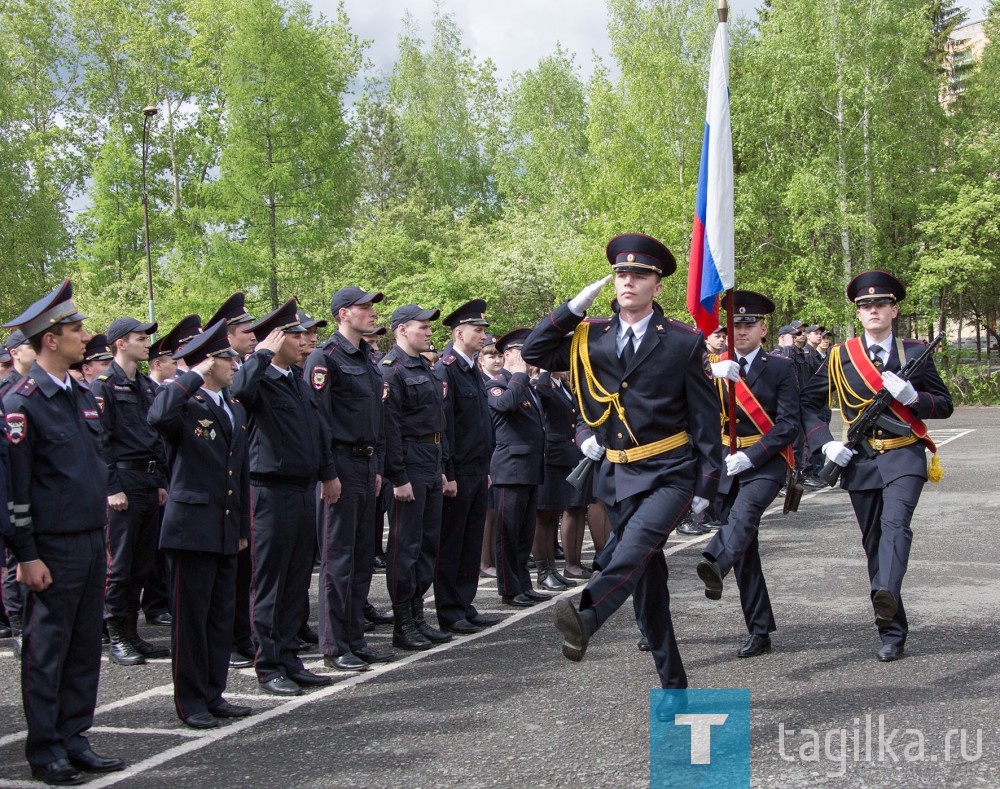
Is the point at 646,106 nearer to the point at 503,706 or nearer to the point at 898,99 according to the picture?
the point at 898,99

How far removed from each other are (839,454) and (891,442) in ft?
1.12

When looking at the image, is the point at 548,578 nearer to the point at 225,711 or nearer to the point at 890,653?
the point at 890,653

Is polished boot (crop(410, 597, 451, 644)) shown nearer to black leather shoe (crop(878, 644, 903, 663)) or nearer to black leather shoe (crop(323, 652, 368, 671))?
black leather shoe (crop(323, 652, 368, 671))

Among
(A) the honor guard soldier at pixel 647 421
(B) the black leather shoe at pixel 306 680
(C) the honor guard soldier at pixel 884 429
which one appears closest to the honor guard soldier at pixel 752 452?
(C) the honor guard soldier at pixel 884 429

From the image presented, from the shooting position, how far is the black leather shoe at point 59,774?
188 inches

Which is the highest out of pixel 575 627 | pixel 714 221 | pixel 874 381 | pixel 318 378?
pixel 714 221

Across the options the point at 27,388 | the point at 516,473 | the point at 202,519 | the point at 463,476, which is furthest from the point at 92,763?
the point at 516,473

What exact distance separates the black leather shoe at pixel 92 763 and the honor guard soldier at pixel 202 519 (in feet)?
2.05

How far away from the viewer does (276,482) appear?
20.7ft

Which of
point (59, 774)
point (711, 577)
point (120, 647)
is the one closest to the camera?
point (59, 774)

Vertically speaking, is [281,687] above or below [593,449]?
below

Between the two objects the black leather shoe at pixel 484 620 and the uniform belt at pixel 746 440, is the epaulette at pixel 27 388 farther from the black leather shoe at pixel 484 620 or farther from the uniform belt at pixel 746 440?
the uniform belt at pixel 746 440

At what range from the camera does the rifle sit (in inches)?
268

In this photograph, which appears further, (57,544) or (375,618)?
(375,618)
